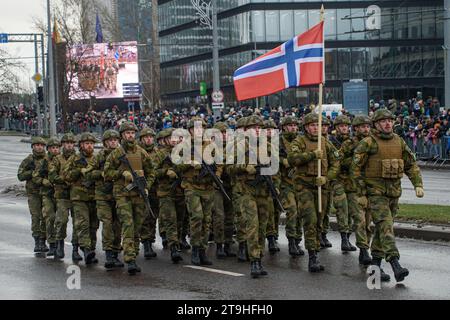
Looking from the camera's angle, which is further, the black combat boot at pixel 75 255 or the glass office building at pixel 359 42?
the glass office building at pixel 359 42

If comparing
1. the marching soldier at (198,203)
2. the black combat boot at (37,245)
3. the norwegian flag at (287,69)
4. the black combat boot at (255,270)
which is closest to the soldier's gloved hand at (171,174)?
the marching soldier at (198,203)

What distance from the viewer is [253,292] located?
10086mm

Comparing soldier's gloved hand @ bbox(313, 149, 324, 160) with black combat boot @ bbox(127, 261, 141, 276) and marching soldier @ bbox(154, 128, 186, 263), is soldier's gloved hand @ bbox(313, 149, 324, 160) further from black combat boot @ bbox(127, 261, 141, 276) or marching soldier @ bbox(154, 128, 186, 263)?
black combat boot @ bbox(127, 261, 141, 276)

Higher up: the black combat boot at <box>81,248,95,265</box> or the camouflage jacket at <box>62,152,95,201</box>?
the camouflage jacket at <box>62,152,95,201</box>

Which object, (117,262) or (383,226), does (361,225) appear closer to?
(383,226)

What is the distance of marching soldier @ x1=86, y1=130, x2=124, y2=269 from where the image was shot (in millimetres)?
12398

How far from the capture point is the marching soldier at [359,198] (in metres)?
11.7

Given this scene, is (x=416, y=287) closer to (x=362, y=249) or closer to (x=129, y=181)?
(x=362, y=249)

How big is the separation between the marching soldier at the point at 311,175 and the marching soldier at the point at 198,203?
1.39 meters

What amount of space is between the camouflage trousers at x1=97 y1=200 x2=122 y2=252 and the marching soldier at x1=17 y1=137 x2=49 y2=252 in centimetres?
203

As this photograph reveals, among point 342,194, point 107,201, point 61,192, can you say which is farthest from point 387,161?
point 61,192

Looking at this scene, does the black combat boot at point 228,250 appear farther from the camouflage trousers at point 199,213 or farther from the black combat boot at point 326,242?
the black combat boot at point 326,242

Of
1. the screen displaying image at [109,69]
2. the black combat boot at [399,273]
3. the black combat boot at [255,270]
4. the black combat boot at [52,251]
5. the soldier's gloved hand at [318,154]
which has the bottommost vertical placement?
the black combat boot at [52,251]

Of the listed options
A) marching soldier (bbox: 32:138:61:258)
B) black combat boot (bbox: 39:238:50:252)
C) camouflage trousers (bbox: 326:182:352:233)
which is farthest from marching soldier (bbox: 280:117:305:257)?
black combat boot (bbox: 39:238:50:252)
